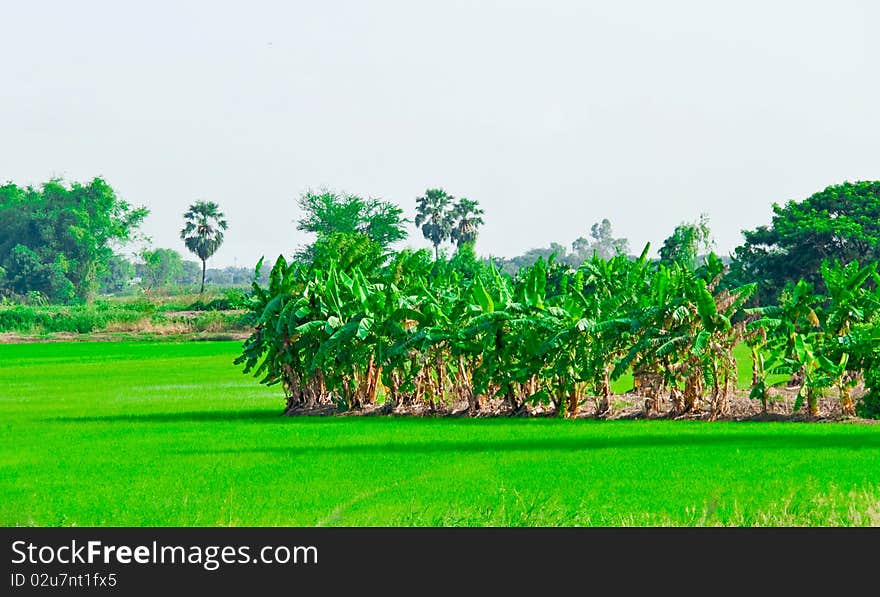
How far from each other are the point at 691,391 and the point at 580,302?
2.64 meters

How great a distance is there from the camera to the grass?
11.9 meters

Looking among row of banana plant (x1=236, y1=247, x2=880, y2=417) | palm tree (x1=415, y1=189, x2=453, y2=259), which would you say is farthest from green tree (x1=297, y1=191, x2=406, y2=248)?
row of banana plant (x1=236, y1=247, x2=880, y2=417)

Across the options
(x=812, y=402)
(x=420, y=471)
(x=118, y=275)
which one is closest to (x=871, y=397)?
(x=812, y=402)

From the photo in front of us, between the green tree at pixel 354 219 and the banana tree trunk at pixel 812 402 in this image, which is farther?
the green tree at pixel 354 219

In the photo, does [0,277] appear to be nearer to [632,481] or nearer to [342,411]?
[342,411]

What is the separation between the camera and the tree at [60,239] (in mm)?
107812

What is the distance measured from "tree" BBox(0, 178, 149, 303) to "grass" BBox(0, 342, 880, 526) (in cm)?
8675

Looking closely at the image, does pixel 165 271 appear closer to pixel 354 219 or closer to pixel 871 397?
pixel 354 219

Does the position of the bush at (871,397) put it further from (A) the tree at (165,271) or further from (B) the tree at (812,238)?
(A) the tree at (165,271)

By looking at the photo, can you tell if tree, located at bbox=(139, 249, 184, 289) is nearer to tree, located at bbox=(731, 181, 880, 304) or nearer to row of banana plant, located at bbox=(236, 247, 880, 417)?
tree, located at bbox=(731, 181, 880, 304)

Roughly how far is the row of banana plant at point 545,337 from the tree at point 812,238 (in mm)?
39384

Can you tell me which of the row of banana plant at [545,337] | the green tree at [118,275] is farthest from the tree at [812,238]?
the green tree at [118,275]

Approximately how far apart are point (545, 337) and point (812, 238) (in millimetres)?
45522
